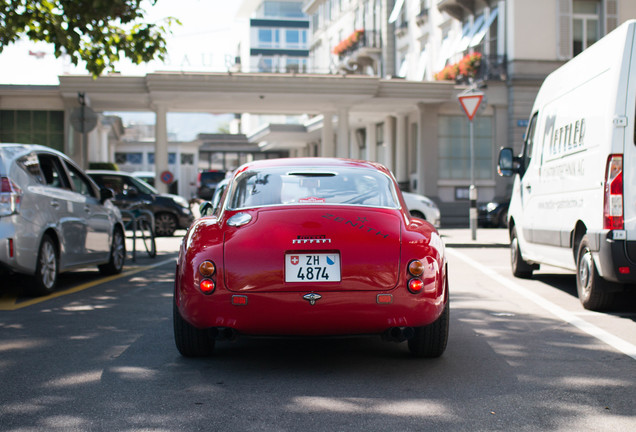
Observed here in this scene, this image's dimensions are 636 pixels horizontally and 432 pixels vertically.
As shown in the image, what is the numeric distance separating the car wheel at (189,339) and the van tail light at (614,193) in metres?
3.69

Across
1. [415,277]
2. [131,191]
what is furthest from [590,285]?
[131,191]

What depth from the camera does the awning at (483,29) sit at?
3148 cm

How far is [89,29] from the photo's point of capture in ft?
45.3

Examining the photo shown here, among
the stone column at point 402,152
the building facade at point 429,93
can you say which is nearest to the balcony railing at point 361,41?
the building facade at point 429,93

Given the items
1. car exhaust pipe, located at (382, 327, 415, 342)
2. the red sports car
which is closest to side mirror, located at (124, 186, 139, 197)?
the red sports car

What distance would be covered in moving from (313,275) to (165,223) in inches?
668

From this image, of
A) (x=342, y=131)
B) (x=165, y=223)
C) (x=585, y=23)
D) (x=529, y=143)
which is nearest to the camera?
(x=529, y=143)

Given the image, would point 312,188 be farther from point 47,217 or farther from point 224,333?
point 47,217

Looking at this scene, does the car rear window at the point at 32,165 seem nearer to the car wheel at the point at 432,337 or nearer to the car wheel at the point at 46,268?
the car wheel at the point at 46,268

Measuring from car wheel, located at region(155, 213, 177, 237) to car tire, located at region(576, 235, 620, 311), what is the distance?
14705 millimetres

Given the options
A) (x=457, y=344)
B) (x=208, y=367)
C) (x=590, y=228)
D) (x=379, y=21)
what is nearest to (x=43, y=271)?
(x=208, y=367)

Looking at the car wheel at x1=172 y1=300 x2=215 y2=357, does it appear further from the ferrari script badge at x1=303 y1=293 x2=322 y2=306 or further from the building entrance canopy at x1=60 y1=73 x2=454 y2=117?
the building entrance canopy at x1=60 y1=73 x2=454 y2=117

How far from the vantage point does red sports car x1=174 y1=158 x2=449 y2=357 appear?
5.14 meters

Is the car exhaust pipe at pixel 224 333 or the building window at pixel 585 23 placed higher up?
the building window at pixel 585 23
